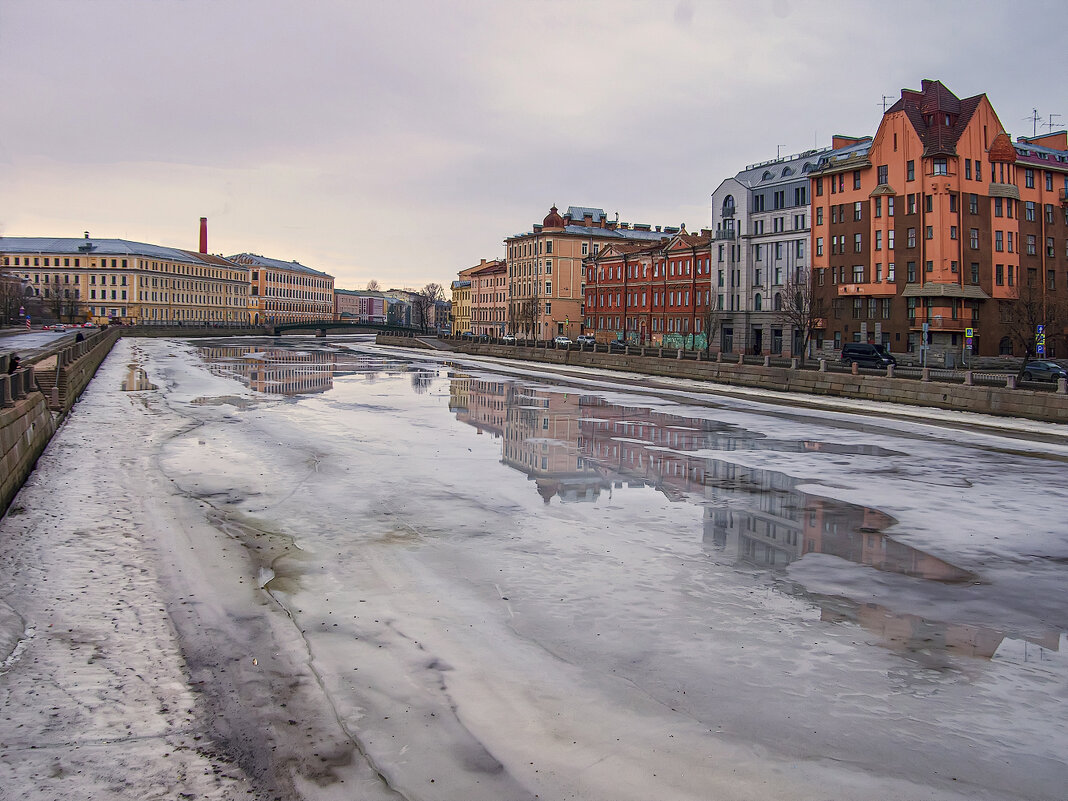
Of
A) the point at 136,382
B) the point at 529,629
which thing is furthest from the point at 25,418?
the point at 136,382

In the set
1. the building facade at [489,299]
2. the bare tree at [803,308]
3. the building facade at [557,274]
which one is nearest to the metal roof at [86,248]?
the building facade at [489,299]

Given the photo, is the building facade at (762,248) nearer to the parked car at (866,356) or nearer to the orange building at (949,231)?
the orange building at (949,231)

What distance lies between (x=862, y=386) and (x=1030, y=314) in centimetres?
1416

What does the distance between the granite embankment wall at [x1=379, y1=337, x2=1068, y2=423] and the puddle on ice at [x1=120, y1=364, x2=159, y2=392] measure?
1228 inches

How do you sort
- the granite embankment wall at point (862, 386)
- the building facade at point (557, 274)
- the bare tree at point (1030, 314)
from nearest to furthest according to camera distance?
the granite embankment wall at point (862, 386) < the bare tree at point (1030, 314) < the building facade at point (557, 274)

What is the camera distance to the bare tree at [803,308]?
65.8m

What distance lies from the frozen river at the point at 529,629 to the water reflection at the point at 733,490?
9 centimetres

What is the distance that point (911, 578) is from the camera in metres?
11.5

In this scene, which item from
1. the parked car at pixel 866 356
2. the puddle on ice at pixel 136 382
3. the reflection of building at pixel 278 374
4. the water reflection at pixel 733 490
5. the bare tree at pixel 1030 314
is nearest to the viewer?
the water reflection at pixel 733 490

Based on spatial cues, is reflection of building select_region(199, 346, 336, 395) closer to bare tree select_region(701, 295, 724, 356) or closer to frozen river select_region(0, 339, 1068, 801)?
frozen river select_region(0, 339, 1068, 801)

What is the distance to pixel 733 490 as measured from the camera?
17516 millimetres

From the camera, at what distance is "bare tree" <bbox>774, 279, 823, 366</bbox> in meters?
65.8

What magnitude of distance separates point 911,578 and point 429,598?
6326 millimetres

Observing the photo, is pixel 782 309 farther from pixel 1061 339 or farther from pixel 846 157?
pixel 1061 339
